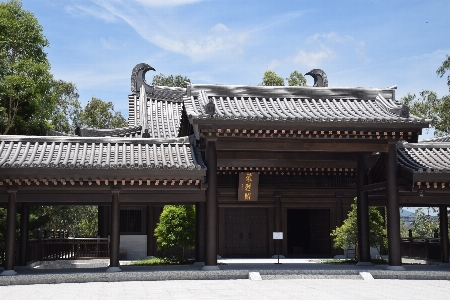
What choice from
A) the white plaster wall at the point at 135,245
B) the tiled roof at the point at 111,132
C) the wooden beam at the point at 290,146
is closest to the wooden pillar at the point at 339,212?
the wooden beam at the point at 290,146

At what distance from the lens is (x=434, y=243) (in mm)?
23312

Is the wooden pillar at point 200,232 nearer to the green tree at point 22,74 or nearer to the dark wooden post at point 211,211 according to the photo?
the dark wooden post at point 211,211

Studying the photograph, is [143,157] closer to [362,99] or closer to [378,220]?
[362,99]

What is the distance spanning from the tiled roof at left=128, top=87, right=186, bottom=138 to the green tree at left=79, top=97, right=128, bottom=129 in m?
13.4

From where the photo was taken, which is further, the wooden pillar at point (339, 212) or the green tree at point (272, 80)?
the green tree at point (272, 80)

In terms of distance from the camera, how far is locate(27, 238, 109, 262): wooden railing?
22314 mm

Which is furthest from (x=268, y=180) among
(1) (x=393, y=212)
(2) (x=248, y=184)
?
(1) (x=393, y=212)

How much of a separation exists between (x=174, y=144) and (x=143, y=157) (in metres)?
1.53

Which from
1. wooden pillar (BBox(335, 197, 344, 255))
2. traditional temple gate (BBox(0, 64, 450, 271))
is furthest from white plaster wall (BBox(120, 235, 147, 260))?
wooden pillar (BBox(335, 197, 344, 255))

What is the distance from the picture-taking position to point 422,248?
24.4 m

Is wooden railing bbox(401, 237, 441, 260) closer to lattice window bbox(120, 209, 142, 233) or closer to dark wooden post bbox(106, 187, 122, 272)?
lattice window bbox(120, 209, 142, 233)

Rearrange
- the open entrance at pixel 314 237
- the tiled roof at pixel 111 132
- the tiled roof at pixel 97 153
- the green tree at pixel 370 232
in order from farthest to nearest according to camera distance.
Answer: the open entrance at pixel 314 237
the tiled roof at pixel 111 132
the green tree at pixel 370 232
the tiled roof at pixel 97 153

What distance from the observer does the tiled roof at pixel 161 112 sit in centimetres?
2811

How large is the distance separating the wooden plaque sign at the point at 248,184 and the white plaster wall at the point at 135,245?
6007 mm
